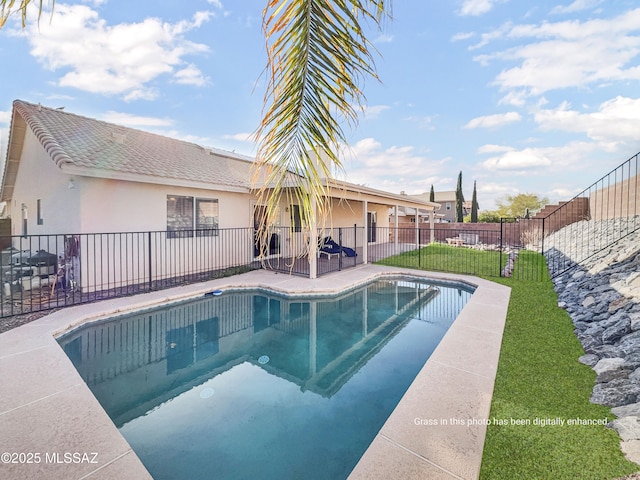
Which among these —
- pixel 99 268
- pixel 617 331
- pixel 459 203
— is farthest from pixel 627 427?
pixel 459 203

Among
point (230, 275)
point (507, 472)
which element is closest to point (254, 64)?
point (507, 472)

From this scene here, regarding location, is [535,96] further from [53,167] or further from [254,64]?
[53,167]

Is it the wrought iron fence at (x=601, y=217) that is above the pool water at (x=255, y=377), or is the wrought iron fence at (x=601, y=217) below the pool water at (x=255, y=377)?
above

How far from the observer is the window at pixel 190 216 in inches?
332

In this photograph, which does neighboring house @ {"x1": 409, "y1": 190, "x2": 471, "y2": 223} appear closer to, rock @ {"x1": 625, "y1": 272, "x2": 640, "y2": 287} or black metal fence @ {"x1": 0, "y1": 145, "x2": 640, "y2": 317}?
black metal fence @ {"x1": 0, "y1": 145, "x2": 640, "y2": 317}

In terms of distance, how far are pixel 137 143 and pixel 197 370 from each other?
8770 millimetres

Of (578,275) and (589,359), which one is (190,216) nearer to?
(589,359)

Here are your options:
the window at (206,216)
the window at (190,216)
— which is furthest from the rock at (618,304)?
the window at (206,216)

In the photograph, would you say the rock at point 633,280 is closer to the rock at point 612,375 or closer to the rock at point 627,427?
the rock at point 612,375

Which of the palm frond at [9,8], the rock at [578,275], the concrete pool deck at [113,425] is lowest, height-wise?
the concrete pool deck at [113,425]

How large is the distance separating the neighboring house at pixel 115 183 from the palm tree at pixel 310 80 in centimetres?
428

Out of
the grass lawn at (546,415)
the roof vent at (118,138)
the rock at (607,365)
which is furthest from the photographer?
the roof vent at (118,138)

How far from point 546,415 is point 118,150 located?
1068cm

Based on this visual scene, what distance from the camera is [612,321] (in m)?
4.32
